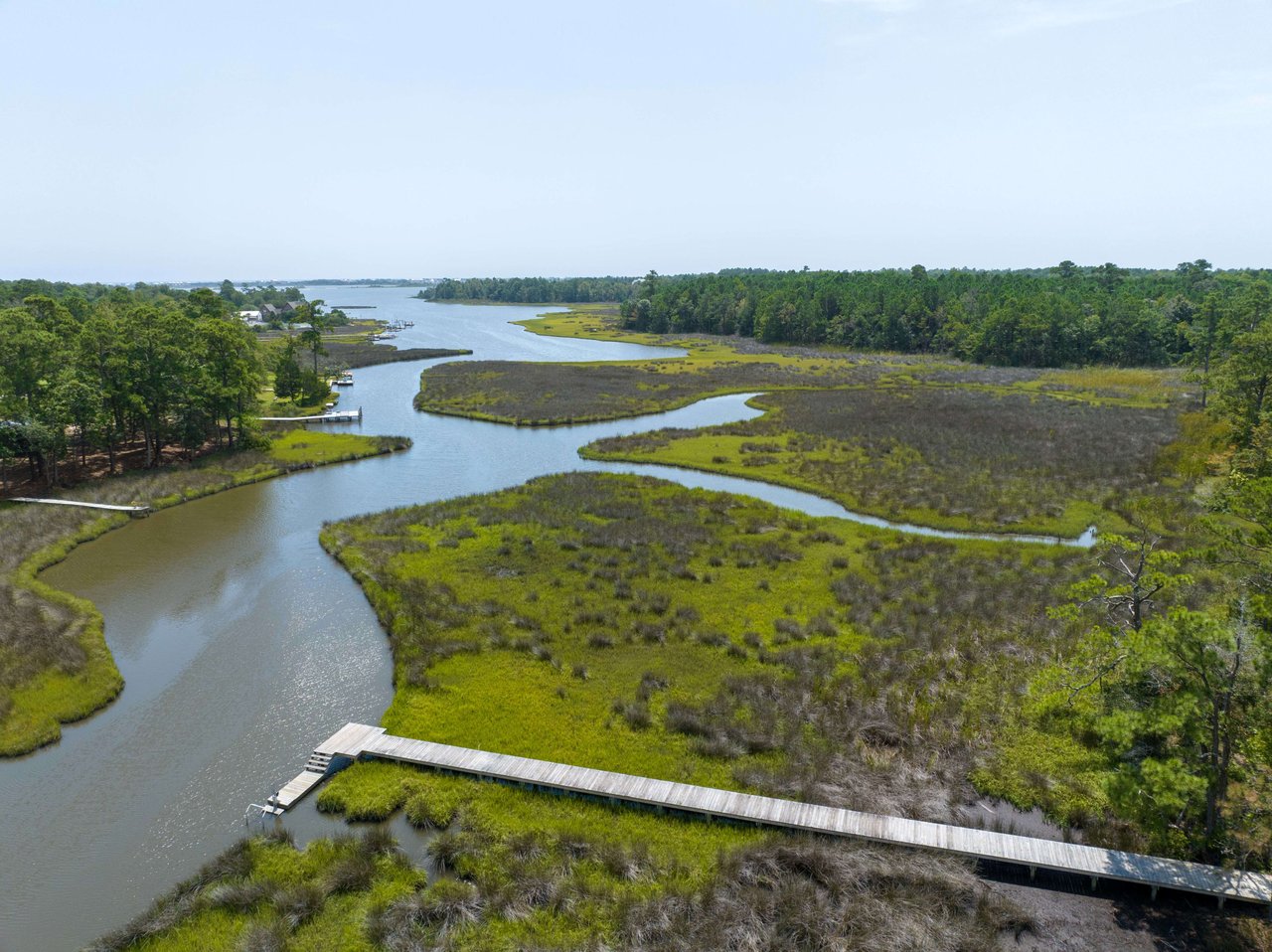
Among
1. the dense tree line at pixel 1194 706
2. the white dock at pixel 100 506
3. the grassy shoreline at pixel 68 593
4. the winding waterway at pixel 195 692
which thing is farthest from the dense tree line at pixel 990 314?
the white dock at pixel 100 506

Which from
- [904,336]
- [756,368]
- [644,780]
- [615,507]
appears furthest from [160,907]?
[904,336]

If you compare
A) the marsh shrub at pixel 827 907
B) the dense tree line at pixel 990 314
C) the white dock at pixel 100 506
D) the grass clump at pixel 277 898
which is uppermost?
the dense tree line at pixel 990 314

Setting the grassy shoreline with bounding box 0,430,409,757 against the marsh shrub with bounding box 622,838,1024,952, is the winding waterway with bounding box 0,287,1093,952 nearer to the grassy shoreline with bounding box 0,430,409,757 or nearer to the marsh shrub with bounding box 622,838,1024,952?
the grassy shoreline with bounding box 0,430,409,757

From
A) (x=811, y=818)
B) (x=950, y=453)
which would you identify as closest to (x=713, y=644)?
(x=811, y=818)

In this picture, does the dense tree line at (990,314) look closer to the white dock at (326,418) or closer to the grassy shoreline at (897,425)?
the grassy shoreline at (897,425)

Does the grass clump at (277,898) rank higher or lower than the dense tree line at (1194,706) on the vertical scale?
lower

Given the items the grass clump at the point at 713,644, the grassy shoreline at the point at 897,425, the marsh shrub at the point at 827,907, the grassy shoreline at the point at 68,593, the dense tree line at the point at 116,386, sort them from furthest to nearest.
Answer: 1. the grassy shoreline at the point at 897,425
2. the dense tree line at the point at 116,386
3. the grassy shoreline at the point at 68,593
4. the grass clump at the point at 713,644
5. the marsh shrub at the point at 827,907
